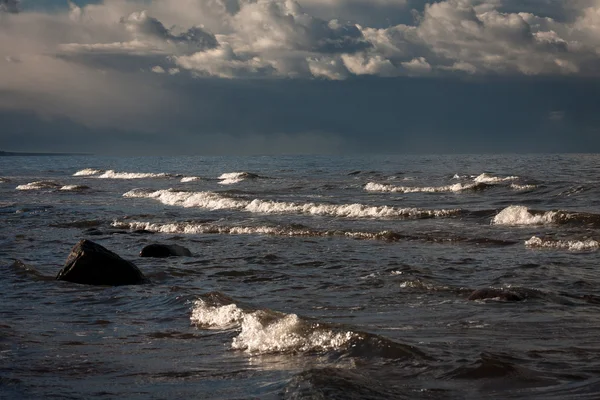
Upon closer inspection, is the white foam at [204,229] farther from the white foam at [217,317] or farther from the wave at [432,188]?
the wave at [432,188]

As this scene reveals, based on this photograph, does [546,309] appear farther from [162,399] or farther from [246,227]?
[246,227]

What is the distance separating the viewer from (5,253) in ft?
62.0

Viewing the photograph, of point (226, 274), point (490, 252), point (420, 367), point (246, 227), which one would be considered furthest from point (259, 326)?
point (246, 227)

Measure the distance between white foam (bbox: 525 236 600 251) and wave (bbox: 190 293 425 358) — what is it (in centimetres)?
1055

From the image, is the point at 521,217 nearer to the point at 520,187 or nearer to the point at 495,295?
the point at 520,187

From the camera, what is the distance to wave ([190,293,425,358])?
813 cm

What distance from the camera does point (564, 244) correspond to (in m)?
18.4

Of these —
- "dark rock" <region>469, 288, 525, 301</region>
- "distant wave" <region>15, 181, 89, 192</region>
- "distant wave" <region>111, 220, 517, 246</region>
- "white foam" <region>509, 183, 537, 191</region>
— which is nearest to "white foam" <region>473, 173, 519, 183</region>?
"white foam" <region>509, 183, 537, 191</region>

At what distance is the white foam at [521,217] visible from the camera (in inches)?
944

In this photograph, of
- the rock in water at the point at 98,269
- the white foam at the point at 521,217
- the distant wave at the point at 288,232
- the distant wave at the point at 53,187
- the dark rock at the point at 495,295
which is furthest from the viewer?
the distant wave at the point at 53,187

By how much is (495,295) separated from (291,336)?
3814 millimetres

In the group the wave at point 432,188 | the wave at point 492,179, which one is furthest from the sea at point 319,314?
the wave at point 492,179

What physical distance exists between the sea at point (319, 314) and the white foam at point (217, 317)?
0.09 feet

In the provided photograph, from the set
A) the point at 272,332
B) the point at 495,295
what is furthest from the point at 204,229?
the point at 272,332
